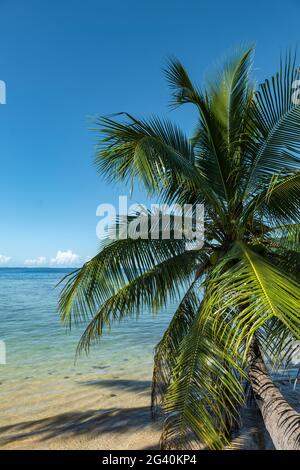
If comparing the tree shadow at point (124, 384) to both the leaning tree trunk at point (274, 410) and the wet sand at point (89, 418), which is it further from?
the leaning tree trunk at point (274, 410)

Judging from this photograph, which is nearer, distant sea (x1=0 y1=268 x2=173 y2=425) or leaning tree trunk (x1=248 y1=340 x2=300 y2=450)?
leaning tree trunk (x1=248 y1=340 x2=300 y2=450)

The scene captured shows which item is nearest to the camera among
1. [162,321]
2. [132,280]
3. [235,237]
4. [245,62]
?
[235,237]

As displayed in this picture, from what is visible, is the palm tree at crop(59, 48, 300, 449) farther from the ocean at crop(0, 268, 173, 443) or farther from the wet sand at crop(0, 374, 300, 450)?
the ocean at crop(0, 268, 173, 443)

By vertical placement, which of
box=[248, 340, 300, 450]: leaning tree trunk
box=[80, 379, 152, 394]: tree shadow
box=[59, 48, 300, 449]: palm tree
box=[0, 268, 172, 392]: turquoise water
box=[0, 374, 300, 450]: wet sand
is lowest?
box=[0, 268, 172, 392]: turquoise water

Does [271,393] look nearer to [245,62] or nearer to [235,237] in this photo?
[235,237]

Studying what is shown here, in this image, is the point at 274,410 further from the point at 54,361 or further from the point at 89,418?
the point at 54,361

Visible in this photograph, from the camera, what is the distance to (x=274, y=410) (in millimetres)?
3385

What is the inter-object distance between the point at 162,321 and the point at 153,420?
12.0 m

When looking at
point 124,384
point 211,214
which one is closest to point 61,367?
point 124,384

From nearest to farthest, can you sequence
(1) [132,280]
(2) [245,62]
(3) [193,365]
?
1. (3) [193,365]
2. (1) [132,280]
3. (2) [245,62]

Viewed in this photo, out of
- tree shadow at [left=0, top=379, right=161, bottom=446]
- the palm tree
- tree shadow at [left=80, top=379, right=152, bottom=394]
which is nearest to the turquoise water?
tree shadow at [left=80, top=379, right=152, bottom=394]

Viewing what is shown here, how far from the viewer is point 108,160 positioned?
4605 mm

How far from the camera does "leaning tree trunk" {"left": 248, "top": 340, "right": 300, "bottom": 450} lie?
3016 millimetres

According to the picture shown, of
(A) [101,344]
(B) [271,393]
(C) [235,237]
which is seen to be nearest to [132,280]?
(C) [235,237]
